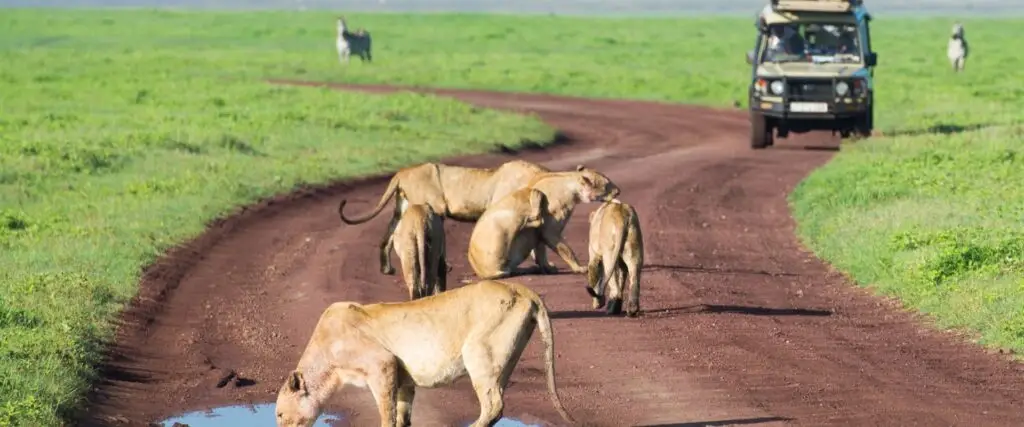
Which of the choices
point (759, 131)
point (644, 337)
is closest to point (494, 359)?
point (644, 337)

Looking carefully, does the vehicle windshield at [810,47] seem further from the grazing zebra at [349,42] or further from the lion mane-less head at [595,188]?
the grazing zebra at [349,42]

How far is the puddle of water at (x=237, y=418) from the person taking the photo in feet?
32.1

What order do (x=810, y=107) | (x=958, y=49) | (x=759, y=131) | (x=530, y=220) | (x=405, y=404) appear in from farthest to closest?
(x=958, y=49), (x=759, y=131), (x=810, y=107), (x=530, y=220), (x=405, y=404)

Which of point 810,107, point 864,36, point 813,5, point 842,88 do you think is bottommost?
point 810,107

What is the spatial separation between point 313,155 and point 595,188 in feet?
40.5

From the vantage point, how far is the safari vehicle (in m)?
27.7

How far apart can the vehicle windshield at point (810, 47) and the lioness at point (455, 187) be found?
13535 millimetres

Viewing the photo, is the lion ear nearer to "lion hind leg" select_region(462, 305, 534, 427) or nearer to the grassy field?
"lion hind leg" select_region(462, 305, 534, 427)

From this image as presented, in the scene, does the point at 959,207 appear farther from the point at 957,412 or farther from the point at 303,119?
the point at 303,119

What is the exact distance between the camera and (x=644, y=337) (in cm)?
1198

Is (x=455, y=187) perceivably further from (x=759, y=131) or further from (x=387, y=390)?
(x=759, y=131)

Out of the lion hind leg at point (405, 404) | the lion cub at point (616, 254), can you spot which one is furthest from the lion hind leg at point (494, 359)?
the lion cub at point (616, 254)

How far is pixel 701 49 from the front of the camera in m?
67.3

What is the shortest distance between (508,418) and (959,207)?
9907 millimetres
